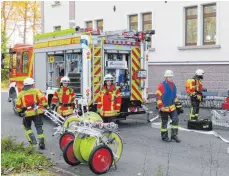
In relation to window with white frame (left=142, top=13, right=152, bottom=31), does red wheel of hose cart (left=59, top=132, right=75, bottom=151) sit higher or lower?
lower

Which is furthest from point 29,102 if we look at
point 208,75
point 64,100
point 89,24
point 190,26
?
point 89,24

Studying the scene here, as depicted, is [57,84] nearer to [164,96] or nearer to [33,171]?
[164,96]

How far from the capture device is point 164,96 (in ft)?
32.4

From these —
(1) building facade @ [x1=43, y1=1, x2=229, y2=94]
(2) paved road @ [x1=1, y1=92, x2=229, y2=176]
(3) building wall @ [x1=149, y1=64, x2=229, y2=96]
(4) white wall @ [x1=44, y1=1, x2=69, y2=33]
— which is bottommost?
(2) paved road @ [x1=1, y1=92, x2=229, y2=176]

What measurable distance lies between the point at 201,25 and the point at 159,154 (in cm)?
988

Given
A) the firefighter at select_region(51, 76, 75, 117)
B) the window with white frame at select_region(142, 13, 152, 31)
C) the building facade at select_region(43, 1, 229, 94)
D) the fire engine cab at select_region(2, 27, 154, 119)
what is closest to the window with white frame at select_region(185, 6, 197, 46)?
the building facade at select_region(43, 1, 229, 94)

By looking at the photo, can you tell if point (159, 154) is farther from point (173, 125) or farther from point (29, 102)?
point (29, 102)

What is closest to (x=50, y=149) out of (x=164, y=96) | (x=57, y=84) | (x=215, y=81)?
(x=164, y=96)

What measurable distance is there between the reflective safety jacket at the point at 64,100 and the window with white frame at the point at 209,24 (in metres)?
8.01

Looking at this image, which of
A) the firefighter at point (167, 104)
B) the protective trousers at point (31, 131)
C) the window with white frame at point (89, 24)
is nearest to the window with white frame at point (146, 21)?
the window with white frame at point (89, 24)

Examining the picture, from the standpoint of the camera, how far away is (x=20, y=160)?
23.2 ft

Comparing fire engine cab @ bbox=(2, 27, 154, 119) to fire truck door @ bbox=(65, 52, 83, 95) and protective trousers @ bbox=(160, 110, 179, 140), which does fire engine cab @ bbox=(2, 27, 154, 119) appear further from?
protective trousers @ bbox=(160, 110, 179, 140)

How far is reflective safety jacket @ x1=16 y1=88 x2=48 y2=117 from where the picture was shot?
29.9 feet

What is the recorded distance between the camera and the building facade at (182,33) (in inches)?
641
